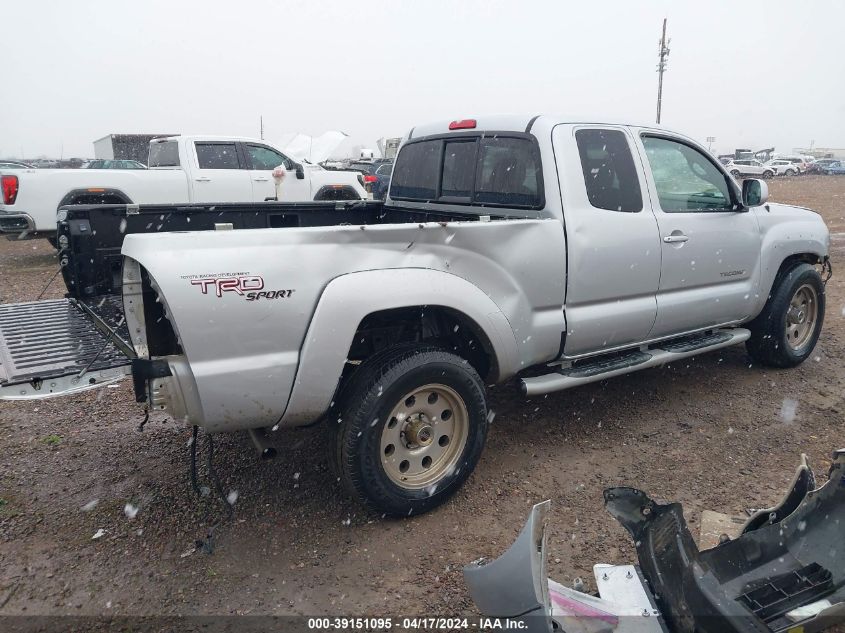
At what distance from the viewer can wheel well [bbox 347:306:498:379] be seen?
3.25m

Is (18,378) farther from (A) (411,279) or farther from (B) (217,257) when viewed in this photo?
(A) (411,279)

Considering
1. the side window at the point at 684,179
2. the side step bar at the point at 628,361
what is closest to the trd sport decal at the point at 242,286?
the side step bar at the point at 628,361

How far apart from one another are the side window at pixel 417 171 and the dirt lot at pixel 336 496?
1.69 meters

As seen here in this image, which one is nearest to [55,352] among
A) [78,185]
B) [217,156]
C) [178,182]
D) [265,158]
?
[78,185]

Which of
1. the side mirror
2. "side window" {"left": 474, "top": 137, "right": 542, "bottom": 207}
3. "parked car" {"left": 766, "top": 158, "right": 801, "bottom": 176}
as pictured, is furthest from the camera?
"parked car" {"left": 766, "top": 158, "right": 801, "bottom": 176}

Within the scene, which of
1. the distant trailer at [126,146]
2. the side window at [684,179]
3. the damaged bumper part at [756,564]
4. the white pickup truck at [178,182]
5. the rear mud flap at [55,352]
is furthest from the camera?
the distant trailer at [126,146]

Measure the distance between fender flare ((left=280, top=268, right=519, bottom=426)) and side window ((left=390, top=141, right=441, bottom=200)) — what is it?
1643 mm

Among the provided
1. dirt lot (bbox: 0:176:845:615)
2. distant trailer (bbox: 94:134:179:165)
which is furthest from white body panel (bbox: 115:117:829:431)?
distant trailer (bbox: 94:134:179:165)

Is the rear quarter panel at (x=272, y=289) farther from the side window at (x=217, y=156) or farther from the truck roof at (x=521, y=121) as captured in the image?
the side window at (x=217, y=156)

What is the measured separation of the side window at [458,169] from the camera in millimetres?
4270

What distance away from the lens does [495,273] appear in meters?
3.36

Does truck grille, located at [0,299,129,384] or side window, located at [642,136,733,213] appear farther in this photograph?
side window, located at [642,136,733,213]

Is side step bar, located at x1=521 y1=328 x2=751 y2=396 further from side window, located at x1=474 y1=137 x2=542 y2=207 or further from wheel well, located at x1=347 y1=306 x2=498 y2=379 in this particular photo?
side window, located at x1=474 y1=137 x2=542 y2=207

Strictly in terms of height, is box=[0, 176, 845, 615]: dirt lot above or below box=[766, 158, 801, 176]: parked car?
below
